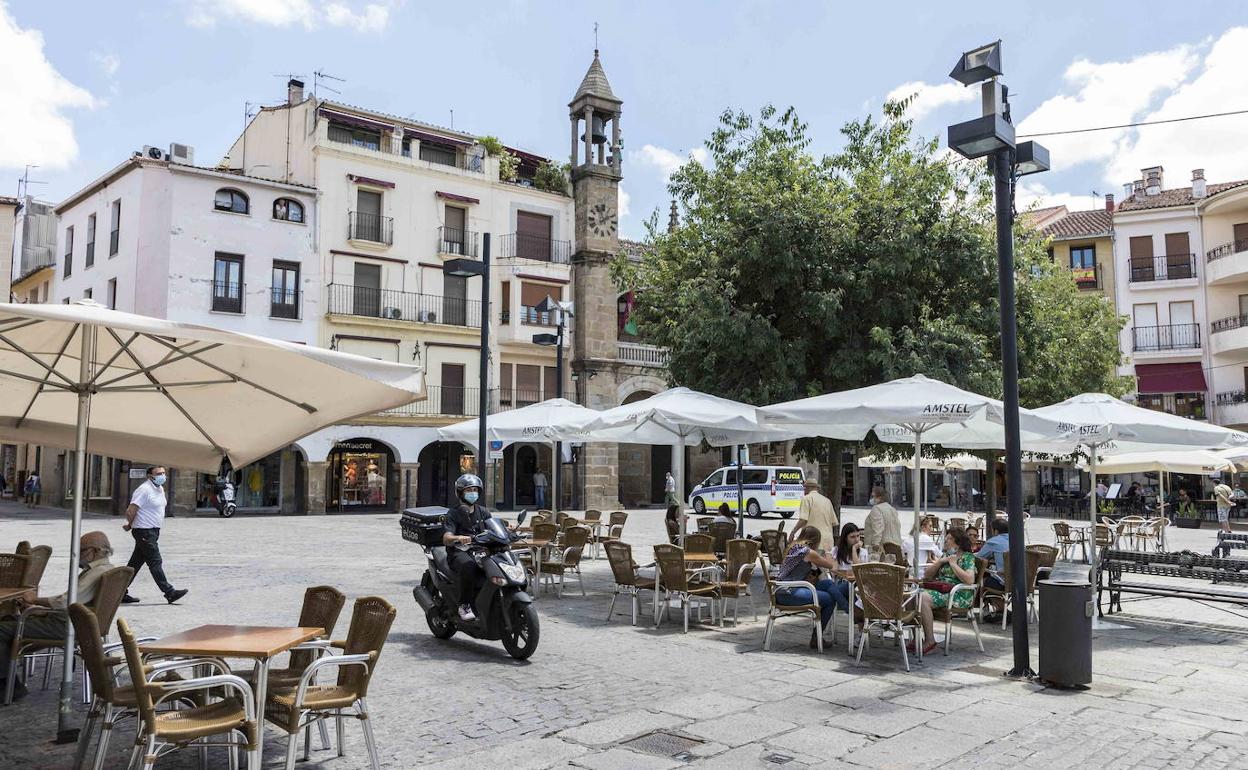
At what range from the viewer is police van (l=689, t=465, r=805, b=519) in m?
33.7

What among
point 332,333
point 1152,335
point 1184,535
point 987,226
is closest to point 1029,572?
point 987,226

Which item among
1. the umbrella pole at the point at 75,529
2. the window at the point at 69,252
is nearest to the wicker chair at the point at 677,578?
the umbrella pole at the point at 75,529

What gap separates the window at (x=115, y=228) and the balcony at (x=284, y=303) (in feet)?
19.2

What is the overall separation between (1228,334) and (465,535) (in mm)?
40471

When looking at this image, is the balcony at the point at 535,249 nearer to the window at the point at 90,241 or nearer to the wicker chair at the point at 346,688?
the window at the point at 90,241

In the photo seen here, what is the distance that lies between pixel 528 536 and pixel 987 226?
996cm

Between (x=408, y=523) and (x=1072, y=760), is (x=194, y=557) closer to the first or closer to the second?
(x=408, y=523)

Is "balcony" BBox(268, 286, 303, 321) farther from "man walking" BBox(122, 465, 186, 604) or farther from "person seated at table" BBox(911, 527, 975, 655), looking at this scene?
"person seated at table" BBox(911, 527, 975, 655)

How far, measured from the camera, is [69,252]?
36.8 meters

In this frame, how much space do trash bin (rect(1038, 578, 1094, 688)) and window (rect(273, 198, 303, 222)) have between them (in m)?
30.6

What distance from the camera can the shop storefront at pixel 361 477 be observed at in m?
34.4

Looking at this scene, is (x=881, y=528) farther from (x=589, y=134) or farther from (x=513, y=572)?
(x=589, y=134)

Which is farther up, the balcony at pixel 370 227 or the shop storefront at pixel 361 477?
the balcony at pixel 370 227

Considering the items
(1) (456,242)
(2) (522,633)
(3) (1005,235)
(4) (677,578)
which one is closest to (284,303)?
(1) (456,242)
